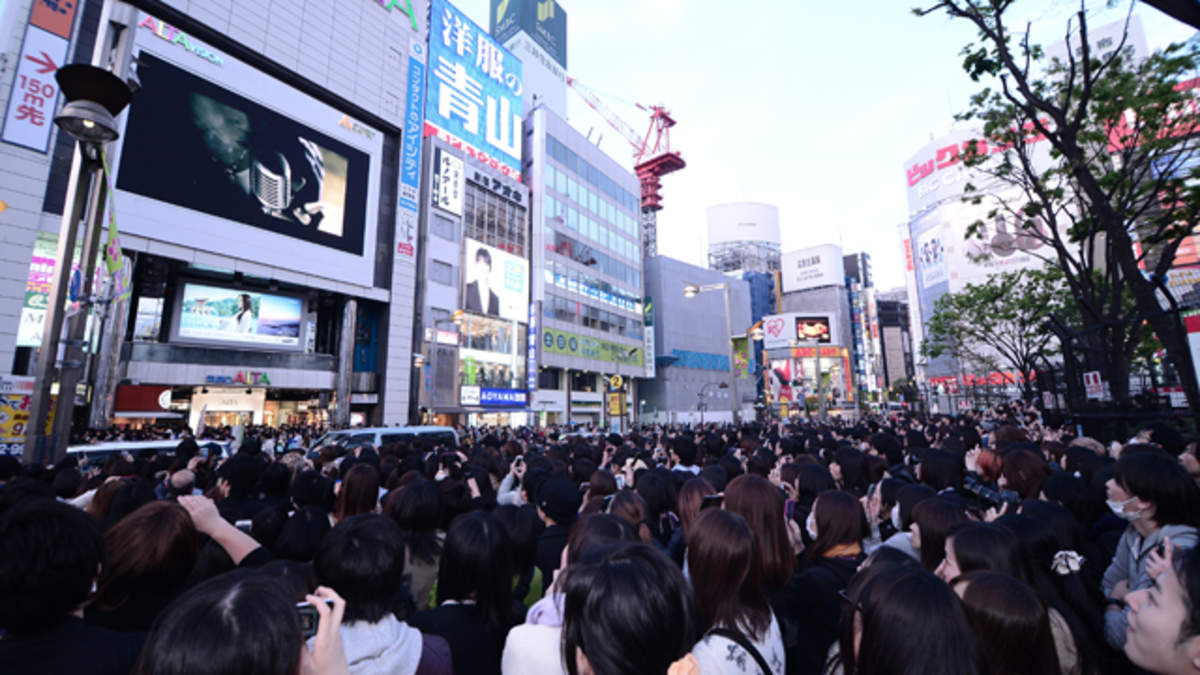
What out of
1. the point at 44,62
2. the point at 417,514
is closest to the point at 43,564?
the point at 417,514

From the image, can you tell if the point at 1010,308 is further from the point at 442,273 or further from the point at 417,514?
A: the point at 442,273

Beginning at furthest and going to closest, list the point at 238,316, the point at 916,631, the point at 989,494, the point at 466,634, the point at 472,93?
the point at 472,93 → the point at 238,316 → the point at 989,494 → the point at 466,634 → the point at 916,631

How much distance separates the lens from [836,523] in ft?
10.9

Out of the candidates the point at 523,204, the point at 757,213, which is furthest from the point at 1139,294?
the point at 757,213

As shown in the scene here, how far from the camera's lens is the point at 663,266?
60656mm

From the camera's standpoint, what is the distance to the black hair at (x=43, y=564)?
1.78 metres

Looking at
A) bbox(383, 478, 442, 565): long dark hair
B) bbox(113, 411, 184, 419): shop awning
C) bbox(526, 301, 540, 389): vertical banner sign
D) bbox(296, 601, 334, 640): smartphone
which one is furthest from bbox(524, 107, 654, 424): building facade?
bbox(296, 601, 334, 640): smartphone

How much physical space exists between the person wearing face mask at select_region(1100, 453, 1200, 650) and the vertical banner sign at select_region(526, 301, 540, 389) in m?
37.8

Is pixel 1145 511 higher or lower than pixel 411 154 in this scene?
lower

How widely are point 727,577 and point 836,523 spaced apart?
1.37 metres

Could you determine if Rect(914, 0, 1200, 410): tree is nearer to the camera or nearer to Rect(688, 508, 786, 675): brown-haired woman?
the camera

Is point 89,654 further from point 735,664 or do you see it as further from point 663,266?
point 663,266

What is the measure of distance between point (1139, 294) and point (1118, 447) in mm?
4763

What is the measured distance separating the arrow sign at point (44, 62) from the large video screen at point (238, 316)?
10.9 meters
